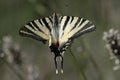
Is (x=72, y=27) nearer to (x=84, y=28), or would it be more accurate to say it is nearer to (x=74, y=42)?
(x=84, y=28)

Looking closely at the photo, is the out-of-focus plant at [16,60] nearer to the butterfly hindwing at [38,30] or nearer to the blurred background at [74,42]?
the blurred background at [74,42]

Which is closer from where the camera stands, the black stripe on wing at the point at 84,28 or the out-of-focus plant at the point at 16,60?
the black stripe on wing at the point at 84,28

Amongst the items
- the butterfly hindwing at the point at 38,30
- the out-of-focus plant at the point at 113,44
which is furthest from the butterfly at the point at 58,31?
the out-of-focus plant at the point at 113,44

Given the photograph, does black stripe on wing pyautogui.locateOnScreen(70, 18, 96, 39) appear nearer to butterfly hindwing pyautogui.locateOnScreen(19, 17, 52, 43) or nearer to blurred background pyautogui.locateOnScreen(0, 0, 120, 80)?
butterfly hindwing pyautogui.locateOnScreen(19, 17, 52, 43)

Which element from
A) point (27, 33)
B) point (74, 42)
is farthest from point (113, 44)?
point (74, 42)

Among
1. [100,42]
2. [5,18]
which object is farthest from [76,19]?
[5,18]

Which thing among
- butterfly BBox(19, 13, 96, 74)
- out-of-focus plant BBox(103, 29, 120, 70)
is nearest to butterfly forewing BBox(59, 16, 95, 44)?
butterfly BBox(19, 13, 96, 74)

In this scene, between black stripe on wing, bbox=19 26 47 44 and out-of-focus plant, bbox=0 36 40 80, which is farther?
out-of-focus plant, bbox=0 36 40 80
